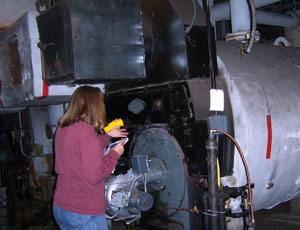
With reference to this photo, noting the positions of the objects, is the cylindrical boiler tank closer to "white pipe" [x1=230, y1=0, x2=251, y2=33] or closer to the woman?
"white pipe" [x1=230, y1=0, x2=251, y2=33]

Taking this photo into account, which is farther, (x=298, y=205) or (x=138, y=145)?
(x=298, y=205)

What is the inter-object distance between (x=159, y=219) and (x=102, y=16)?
1.36m

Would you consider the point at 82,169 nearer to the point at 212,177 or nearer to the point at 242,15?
the point at 212,177

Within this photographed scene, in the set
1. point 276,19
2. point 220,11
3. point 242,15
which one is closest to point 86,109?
point 242,15

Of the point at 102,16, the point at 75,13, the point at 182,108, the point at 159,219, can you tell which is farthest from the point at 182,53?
the point at 159,219

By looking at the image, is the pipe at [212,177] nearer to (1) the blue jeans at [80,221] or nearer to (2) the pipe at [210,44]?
(2) the pipe at [210,44]

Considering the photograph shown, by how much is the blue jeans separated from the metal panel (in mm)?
768

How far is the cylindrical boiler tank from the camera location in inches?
75.8

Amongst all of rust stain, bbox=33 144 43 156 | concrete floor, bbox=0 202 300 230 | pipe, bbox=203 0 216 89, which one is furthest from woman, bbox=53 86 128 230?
rust stain, bbox=33 144 43 156

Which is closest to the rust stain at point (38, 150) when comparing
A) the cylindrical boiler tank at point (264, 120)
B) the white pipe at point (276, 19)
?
the cylindrical boiler tank at point (264, 120)

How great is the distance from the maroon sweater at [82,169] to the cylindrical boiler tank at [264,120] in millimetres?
765

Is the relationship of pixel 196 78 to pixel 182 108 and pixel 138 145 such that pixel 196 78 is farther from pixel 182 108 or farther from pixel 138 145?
pixel 138 145

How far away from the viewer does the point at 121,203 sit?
188cm

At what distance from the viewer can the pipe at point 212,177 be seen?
1700 millimetres
